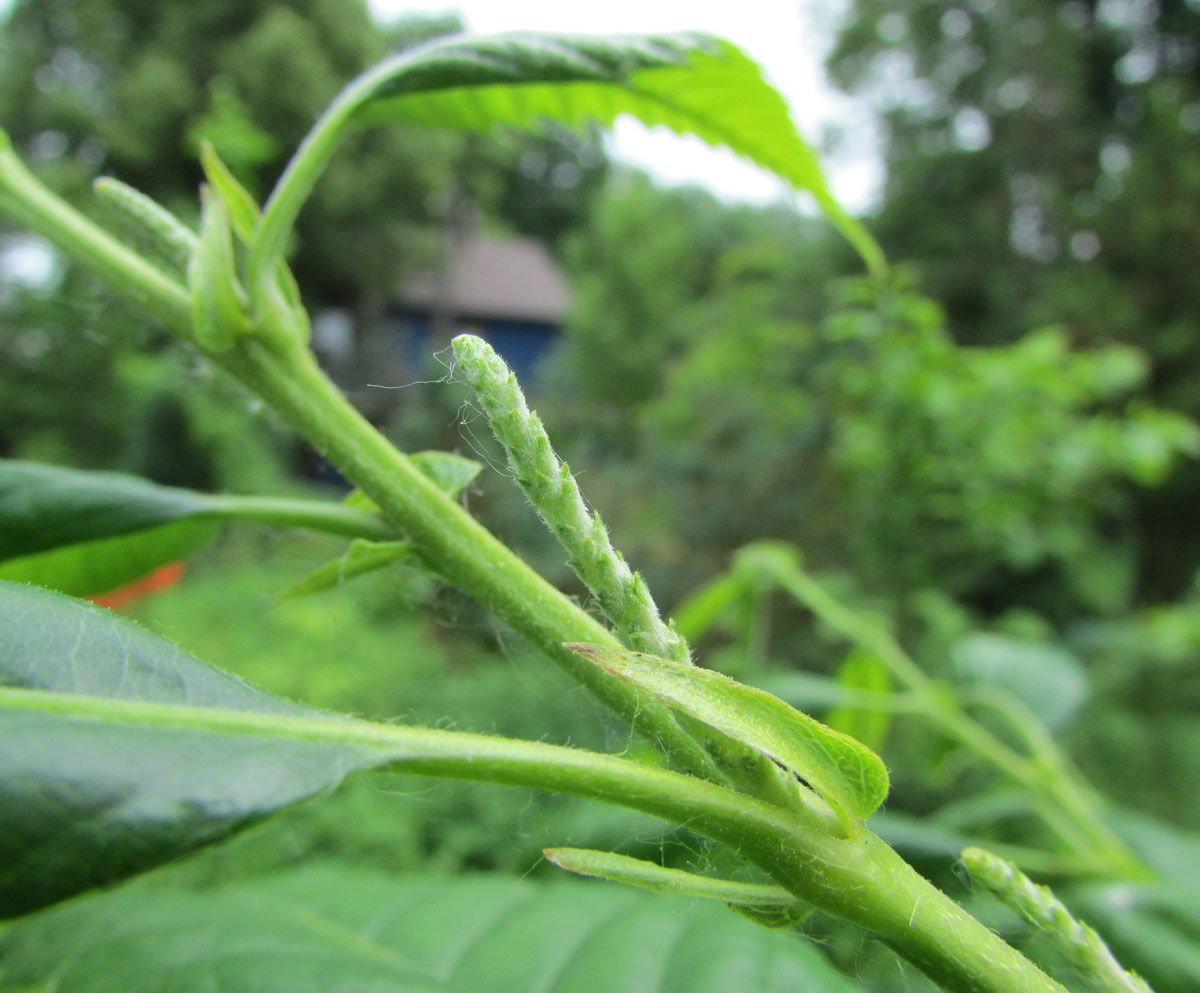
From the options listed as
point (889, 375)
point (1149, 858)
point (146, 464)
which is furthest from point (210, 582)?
point (1149, 858)

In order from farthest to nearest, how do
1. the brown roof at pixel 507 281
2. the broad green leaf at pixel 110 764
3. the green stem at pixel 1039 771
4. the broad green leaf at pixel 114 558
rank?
the brown roof at pixel 507 281 < the green stem at pixel 1039 771 < the broad green leaf at pixel 114 558 < the broad green leaf at pixel 110 764

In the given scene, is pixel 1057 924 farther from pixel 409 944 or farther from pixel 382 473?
pixel 409 944

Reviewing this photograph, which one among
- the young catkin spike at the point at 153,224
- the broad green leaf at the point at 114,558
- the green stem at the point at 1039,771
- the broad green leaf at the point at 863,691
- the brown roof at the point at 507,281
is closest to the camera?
the young catkin spike at the point at 153,224

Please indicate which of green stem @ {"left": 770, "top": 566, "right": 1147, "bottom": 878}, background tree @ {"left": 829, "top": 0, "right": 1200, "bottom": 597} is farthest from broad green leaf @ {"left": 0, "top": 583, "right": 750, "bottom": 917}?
background tree @ {"left": 829, "top": 0, "right": 1200, "bottom": 597}

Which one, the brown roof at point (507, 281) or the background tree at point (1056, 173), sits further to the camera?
the brown roof at point (507, 281)

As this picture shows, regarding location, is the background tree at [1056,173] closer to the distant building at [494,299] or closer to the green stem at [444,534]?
the green stem at [444,534]

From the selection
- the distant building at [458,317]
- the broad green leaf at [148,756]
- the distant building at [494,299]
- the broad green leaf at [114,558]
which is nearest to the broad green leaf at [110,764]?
the broad green leaf at [148,756]
